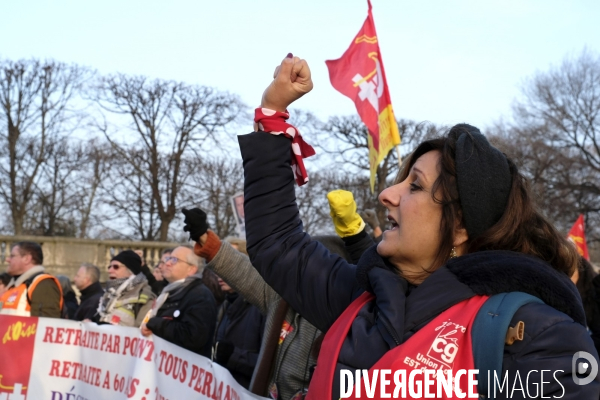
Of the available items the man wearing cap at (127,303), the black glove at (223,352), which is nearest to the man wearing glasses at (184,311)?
the black glove at (223,352)

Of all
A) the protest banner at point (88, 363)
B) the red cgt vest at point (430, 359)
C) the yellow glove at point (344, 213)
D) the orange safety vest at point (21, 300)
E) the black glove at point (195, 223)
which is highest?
the yellow glove at point (344, 213)

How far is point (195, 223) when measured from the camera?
155 inches

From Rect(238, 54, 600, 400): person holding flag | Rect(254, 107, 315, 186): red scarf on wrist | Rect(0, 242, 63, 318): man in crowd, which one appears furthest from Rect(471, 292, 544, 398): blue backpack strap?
Rect(0, 242, 63, 318): man in crowd

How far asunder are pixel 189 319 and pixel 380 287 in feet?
14.4

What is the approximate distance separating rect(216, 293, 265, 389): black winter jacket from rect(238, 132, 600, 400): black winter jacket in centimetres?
296

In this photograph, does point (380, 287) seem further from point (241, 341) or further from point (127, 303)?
point (127, 303)

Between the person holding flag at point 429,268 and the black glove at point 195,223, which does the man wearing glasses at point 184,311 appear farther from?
the person holding flag at point 429,268

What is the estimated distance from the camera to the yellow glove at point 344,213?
3990 mm

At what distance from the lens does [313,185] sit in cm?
3825

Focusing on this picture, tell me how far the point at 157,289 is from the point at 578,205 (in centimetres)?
3051

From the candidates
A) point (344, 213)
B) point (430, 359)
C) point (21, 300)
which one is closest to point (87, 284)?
point (21, 300)

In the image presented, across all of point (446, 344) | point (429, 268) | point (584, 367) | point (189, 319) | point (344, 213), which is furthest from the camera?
point (189, 319)

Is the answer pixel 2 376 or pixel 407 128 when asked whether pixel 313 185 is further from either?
pixel 2 376

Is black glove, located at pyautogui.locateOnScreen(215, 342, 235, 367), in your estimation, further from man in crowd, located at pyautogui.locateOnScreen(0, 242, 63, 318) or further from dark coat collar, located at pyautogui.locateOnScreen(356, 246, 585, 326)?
dark coat collar, located at pyautogui.locateOnScreen(356, 246, 585, 326)
